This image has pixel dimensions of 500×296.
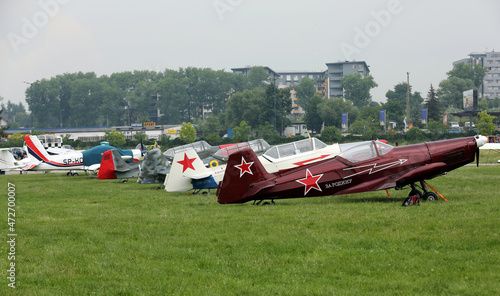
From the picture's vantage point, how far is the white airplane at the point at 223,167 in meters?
14.6

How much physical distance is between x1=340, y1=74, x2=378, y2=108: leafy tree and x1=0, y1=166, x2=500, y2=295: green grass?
148 metres

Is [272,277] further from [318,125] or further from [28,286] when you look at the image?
[318,125]

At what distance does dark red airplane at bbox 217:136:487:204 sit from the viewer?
12.4 metres

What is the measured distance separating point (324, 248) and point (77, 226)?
221 inches

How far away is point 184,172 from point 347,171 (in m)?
5.81

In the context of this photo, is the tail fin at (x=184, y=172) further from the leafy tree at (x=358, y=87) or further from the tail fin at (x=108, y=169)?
the leafy tree at (x=358, y=87)

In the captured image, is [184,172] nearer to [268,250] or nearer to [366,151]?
[366,151]

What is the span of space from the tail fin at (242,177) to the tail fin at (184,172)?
327 centimetres

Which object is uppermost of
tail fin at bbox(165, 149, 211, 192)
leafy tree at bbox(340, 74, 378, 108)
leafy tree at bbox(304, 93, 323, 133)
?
leafy tree at bbox(340, 74, 378, 108)

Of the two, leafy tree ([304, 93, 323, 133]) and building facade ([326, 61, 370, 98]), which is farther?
building facade ([326, 61, 370, 98])

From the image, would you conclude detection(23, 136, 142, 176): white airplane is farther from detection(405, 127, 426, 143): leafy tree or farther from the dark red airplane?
detection(405, 127, 426, 143): leafy tree

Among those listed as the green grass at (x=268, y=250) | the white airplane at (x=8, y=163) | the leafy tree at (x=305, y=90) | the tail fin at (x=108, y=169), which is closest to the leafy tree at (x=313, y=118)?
the leafy tree at (x=305, y=90)

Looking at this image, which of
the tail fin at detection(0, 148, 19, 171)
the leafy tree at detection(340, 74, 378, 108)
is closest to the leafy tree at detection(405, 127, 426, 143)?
the tail fin at detection(0, 148, 19, 171)

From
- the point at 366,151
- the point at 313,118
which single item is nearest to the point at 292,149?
the point at 366,151
